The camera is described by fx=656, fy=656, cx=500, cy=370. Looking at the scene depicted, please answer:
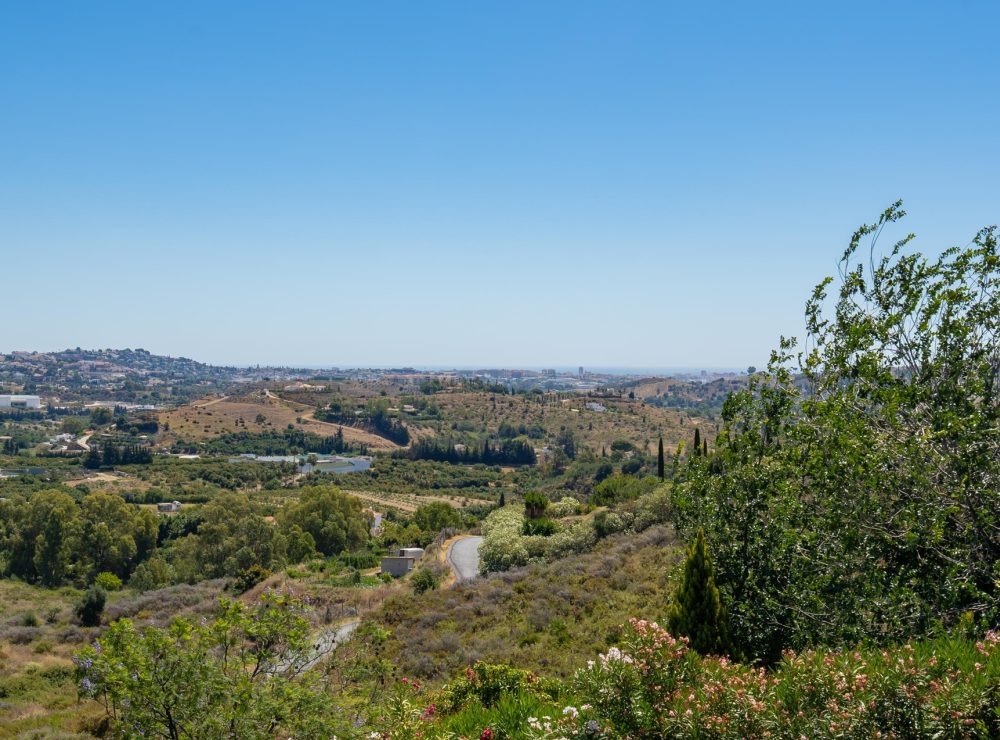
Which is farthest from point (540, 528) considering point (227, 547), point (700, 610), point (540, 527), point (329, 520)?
point (700, 610)

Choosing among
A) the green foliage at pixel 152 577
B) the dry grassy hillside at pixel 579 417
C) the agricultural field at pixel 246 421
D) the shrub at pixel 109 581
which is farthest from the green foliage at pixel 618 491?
the agricultural field at pixel 246 421

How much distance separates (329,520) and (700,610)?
1703 inches

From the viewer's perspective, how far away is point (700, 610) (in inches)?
362

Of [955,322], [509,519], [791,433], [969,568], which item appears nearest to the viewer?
[969,568]

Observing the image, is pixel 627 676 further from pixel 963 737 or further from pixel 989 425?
pixel 989 425

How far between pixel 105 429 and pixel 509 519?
5153 inches

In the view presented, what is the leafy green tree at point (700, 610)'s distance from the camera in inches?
354

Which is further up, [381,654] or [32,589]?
[381,654]

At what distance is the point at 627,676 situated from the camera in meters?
4.84

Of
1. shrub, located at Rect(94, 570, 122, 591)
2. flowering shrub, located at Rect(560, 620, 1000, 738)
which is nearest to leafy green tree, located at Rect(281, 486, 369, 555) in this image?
shrub, located at Rect(94, 570, 122, 591)

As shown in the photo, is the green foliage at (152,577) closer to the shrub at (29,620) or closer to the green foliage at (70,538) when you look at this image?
the green foliage at (70,538)

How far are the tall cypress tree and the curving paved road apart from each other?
19731mm

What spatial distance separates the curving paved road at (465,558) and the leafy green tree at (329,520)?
11.7m

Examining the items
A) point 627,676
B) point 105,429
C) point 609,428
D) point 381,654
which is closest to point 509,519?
point 381,654
